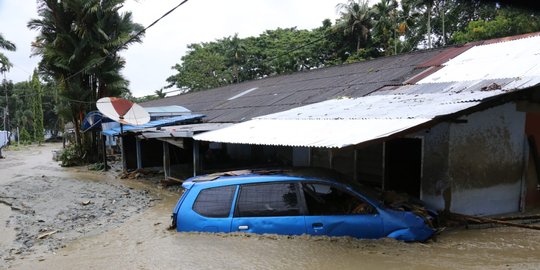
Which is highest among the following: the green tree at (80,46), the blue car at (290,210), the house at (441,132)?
the green tree at (80,46)

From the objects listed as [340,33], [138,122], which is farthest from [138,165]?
[340,33]

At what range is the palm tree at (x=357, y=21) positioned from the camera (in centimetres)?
3684

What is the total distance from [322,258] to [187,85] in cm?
3964

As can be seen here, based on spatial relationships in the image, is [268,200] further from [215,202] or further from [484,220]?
[484,220]

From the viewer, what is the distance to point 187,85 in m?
42.8

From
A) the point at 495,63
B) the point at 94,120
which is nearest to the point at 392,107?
the point at 495,63

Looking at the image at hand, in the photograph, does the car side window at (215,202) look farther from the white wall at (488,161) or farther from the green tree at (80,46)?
the green tree at (80,46)

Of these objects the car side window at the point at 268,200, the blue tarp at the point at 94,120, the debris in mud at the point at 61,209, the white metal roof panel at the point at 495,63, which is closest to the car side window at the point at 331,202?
the car side window at the point at 268,200

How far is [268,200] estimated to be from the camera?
5.50m

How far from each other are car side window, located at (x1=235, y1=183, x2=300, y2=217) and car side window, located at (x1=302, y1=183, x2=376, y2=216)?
0.19 metres

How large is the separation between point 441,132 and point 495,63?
345 centimetres

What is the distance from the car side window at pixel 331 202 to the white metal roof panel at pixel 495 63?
4513 mm

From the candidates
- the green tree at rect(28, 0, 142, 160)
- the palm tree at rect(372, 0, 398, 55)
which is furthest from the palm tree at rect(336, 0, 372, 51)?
the green tree at rect(28, 0, 142, 160)

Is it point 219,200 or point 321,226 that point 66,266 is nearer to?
point 219,200
